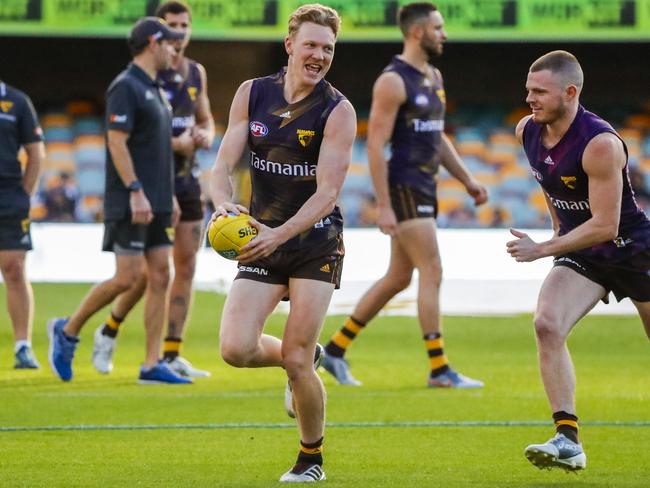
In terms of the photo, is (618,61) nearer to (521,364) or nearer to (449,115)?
(449,115)

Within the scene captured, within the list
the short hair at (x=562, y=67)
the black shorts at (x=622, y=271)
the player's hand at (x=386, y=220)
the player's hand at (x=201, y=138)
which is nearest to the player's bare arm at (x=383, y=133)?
the player's hand at (x=386, y=220)

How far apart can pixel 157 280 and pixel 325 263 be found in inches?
160

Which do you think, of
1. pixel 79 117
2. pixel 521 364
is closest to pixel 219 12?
pixel 79 117

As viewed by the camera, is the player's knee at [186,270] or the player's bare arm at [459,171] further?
the player's knee at [186,270]

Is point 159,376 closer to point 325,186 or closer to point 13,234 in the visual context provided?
point 13,234

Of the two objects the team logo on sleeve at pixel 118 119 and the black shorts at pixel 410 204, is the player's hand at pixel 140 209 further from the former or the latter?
the black shorts at pixel 410 204

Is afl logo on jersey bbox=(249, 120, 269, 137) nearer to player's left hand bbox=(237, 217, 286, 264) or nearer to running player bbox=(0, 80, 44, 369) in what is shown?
player's left hand bbox=(237, 217, 286, 264)

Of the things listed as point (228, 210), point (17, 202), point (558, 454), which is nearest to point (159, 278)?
point (17, 202)

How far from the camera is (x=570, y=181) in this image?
23.8ft

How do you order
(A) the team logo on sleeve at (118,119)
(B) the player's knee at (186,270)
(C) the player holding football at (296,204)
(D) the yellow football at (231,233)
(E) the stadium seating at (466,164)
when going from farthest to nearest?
(E) the stadium seating at (466,164) → (B) the player's knee at (186,270) → (A) the team logo on sleeve at (118,119) → (C) the player holding football at (296,204) → (D) the yellow football at (231,233)

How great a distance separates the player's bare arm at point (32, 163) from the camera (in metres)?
11.5

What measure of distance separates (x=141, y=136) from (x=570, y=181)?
14.3 ft

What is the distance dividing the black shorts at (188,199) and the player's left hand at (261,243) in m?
4.78

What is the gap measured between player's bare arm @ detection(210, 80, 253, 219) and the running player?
4.78m
